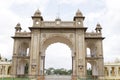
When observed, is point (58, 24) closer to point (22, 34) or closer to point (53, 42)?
point (53, 42)

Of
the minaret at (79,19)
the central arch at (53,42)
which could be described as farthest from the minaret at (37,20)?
the minaret at (79,19)

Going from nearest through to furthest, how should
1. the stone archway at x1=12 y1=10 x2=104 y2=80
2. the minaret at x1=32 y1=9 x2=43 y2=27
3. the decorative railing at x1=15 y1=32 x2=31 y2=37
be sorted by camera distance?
the stone archway at x1=12 y1=10 x2=104 y2=80, the minaret at x1=32 y1=9 x2=43 y2=27, the decorative railing at x1=15 y1=32 x2=31 y2=37

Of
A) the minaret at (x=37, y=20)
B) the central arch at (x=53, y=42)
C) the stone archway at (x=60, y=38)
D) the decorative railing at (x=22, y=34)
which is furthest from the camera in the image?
the decorative railing at (x=22, y=34)

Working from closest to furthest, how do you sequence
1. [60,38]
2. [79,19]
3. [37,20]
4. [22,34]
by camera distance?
[79,19] → [37,20] → [22,34] → [60,38]

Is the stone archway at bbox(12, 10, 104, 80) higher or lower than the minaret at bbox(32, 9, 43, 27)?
lower

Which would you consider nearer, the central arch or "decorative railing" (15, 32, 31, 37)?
the central arch

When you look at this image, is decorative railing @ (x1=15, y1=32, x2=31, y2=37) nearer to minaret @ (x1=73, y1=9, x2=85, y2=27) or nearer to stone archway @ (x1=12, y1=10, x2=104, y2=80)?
stone archway @ (x1=12, y1=10, x2=104, y2=80)

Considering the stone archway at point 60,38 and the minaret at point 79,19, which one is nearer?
the stone archway at point 60,38

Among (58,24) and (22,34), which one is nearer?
(58,24)

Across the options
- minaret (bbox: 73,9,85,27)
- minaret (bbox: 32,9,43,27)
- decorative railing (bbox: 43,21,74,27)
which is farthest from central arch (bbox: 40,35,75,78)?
minaret (bbox: 73,9,85,27)

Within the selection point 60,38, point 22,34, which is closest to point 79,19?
point 60,38

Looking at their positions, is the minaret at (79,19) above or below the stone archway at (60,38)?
above

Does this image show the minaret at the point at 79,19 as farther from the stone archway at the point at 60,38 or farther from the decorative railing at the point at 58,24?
the decorative railing at the point at 58,24

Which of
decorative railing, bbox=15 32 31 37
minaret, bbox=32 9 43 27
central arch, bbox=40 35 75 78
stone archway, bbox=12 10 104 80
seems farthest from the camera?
decorative railing, bbox=15 32 31 37
